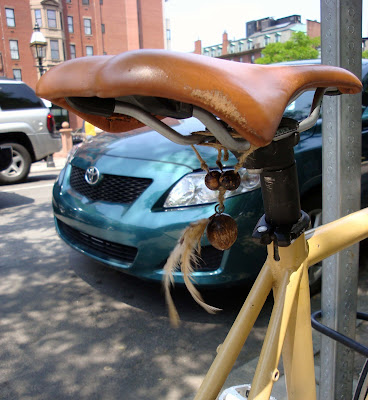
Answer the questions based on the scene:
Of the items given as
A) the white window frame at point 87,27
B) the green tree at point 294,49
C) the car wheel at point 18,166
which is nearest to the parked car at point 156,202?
the car wheel at point 18,166

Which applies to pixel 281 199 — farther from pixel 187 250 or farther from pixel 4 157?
pixel 4 157

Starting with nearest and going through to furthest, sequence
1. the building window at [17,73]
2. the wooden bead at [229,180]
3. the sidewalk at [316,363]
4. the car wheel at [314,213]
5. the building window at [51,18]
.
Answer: the wooden bead at [229,180]
the sidewalk at [316,363]
the car wheel at [314,213]
the building window at [17,73]
the building window at [51,18]

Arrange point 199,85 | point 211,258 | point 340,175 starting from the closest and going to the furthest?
point 199,85, point 340,175, point 211,258

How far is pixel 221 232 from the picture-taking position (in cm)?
105

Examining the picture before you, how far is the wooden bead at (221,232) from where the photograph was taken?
3.45 feet

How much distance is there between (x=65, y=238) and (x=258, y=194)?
1.72m

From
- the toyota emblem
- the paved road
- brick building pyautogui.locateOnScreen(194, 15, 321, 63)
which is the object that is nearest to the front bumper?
the toyota emblem

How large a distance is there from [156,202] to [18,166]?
6.98 meters

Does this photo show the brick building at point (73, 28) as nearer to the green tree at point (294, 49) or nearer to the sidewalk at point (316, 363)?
the green tree at point (294, 49)

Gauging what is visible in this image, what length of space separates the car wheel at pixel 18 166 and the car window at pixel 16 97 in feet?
2.62

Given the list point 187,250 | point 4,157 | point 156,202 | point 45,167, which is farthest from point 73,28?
point 187,250

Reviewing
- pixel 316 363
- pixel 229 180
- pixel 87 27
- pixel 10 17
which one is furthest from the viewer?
pixel 87 27

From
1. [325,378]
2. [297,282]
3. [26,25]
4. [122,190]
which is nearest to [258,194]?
[122,190]

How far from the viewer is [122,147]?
3.39 meters
